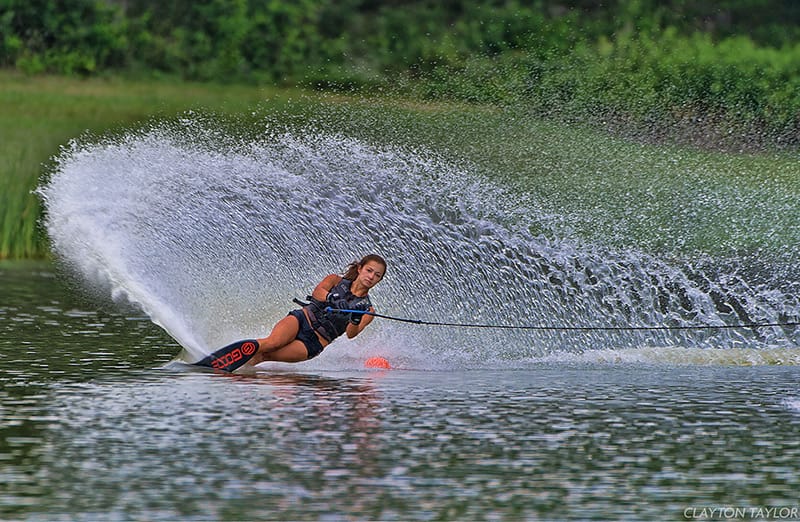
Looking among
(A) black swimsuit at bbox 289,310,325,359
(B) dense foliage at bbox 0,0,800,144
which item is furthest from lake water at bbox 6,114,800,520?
(B) dense foliage at bbox 0,0,800,144

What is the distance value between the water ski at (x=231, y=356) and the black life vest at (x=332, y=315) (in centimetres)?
57

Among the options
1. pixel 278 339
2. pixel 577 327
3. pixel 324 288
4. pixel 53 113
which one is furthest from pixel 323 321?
pixel 53 113

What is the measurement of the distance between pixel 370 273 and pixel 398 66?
16296 mm

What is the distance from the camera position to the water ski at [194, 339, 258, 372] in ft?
39.1

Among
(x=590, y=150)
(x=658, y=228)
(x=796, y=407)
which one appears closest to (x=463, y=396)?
(x=796, y=407)

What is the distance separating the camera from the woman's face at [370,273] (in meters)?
12.4

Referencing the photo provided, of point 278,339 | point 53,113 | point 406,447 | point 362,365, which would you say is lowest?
point 406,447

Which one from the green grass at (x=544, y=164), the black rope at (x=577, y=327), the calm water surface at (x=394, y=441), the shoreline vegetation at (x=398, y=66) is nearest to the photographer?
the calm water surface at (x=394, y=441)

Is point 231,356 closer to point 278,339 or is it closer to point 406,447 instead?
point 278,339

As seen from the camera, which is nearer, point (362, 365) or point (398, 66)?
point (362, 365)

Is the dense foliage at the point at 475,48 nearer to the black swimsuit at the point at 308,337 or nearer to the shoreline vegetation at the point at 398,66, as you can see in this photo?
the shoreline vegetation at the point at 398,66

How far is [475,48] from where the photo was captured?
30766 millimetres

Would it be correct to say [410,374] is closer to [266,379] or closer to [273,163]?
[266,379]

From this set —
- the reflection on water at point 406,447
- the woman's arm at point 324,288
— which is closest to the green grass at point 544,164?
the woman's arm at point 324,288
